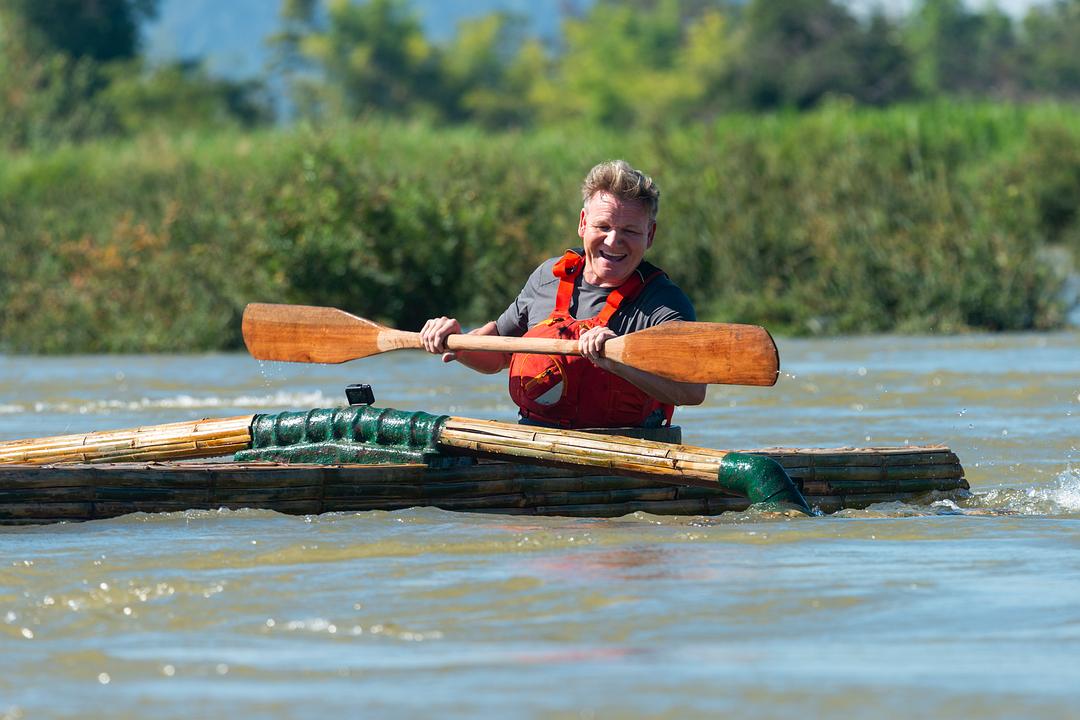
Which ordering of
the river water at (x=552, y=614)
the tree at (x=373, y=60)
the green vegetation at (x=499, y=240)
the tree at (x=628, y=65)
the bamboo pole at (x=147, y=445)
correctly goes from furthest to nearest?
the tree at (x=373, y=60)
the tree at (x=628, y=65)
the green vegetation at (x=499, y=240)
the bamboo pole at (x=147, y=445)
the river water at (x=552, y=614)

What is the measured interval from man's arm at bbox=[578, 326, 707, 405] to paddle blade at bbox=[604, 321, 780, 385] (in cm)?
4

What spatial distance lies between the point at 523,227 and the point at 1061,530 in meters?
12.4

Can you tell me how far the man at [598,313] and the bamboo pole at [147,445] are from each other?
2.58ft

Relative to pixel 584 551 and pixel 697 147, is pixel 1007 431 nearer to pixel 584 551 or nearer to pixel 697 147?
pixel 584 551

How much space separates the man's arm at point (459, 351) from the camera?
20.8 ft

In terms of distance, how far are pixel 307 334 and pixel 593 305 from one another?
4.10 feet

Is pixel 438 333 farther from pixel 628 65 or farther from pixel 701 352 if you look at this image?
pixel 628 65

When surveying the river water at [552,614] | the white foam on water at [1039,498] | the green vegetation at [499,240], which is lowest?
the river water at [552,614]

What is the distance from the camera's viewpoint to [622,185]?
250 inches

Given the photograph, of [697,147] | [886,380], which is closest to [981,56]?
[697,147]

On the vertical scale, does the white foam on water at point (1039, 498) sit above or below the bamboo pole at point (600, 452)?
below

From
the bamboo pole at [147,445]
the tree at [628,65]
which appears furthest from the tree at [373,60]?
the bamboo pole at [147,445]

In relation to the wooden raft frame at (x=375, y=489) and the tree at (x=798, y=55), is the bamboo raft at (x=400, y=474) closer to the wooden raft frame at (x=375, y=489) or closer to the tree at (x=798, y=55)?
the wooden raft frame at (x=375, y=489)

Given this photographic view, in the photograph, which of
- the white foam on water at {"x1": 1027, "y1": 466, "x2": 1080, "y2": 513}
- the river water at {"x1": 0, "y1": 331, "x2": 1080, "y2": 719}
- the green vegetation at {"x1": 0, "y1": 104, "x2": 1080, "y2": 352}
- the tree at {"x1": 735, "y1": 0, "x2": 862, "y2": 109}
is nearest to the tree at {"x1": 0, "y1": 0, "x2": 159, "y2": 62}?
the tree at {"x1": 735, "y1": 0, "x2": 862, "y2": 109}
